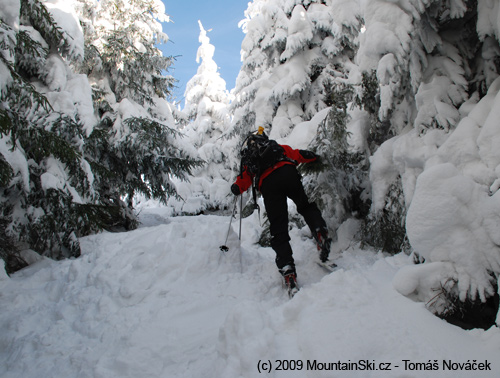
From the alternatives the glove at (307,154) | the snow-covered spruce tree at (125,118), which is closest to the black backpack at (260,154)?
the glove at (307,154)

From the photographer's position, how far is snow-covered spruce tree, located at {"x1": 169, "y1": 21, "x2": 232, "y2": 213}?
17.9 metres

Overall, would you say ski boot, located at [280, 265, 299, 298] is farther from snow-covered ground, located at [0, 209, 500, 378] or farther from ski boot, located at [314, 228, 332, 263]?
ski boot, located at [314, 228, 332, 263]

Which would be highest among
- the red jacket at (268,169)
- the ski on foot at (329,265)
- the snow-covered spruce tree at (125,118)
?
the snow-covered spruce tree at (125,118)

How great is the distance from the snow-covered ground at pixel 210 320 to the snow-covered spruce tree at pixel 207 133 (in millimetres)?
11968

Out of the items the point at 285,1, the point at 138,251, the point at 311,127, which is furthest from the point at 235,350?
the point at 285,1

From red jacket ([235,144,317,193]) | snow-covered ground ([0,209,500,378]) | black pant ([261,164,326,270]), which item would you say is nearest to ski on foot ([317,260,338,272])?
snow-covered ground ([0,209,500,378])

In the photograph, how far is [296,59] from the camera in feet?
31.6

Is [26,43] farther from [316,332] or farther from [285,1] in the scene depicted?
[285,1]

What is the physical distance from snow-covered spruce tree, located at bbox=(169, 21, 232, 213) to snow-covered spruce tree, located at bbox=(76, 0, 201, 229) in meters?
6.52

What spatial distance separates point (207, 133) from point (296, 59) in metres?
13.3

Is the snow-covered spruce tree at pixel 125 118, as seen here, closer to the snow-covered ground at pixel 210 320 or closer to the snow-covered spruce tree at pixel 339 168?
the snow-covered ground at pixel 210 320

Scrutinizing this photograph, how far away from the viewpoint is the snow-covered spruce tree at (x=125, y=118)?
8.26m

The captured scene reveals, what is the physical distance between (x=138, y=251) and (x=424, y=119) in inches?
165

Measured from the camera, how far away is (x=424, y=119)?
3.29 metres
